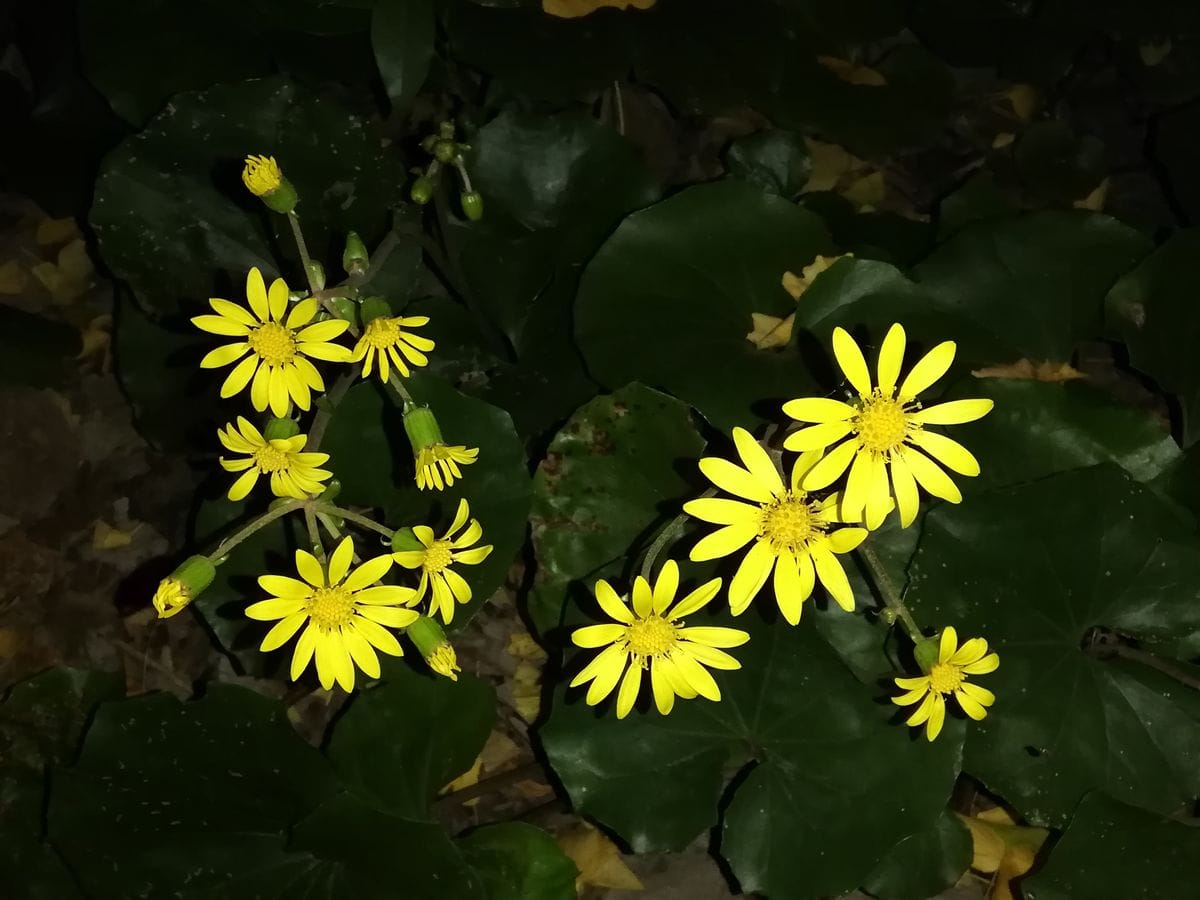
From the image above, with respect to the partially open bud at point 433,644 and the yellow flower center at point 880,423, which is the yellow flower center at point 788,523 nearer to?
the yellow flower center at point 880,423

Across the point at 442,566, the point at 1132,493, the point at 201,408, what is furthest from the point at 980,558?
the point at 201,408

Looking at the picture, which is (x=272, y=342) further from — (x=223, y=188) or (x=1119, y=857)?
(x=1119, y=857)

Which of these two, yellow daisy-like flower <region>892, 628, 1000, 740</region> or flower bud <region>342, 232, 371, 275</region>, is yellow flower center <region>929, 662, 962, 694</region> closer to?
yellow daisy-like flower <region>892, 628, 1000, 740</region>

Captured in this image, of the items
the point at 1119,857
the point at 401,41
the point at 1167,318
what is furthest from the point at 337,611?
the point at 1167,318

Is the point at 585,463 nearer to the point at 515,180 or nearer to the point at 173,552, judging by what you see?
the point at 515,180

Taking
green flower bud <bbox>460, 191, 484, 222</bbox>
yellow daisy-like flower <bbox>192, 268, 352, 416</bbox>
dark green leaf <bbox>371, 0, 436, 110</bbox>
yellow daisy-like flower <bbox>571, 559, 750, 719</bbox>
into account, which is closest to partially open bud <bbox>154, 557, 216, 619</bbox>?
yellow daisy-like flower <bbox>192, 268, 352, 416</bbox>

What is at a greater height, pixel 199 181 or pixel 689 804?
pixel 199 181
